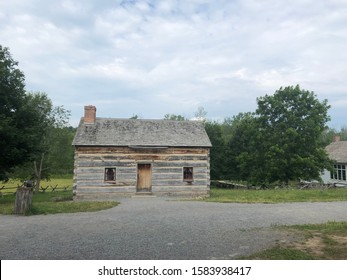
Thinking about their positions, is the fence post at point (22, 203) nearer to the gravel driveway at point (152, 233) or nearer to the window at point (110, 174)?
the gravel driveway at point (152, 233)

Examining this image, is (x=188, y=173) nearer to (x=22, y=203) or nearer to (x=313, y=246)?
(x=22, y=203)

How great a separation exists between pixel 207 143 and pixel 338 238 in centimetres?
1552

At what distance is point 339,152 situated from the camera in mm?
38156

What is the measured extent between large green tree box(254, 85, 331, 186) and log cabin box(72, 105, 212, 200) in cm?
934

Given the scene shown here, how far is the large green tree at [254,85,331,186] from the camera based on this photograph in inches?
1122

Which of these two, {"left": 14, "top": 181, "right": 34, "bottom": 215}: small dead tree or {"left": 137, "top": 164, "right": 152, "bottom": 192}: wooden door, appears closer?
{"left": 14, "top": 181, "right": 34, "bottom": 215}: small dead tree

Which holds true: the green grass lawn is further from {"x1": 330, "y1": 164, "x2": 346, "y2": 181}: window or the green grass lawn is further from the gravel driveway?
{"x1": 330, "y1": 164, "x2": 346, "y2": 181}: window

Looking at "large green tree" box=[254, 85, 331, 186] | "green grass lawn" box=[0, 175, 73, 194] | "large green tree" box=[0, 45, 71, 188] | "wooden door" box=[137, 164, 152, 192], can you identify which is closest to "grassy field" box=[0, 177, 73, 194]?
"green grass lawn" box=[0, 175, 73, 194]

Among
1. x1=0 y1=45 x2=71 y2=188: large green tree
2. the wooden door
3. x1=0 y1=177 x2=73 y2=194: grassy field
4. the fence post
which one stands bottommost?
x1=0 y1=177 x2=73 y2=194: grassy field

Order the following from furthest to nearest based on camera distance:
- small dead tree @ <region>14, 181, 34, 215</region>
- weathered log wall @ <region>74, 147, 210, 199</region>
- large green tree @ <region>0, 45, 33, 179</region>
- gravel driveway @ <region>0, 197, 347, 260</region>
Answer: weathered log wall @ <region>74, 147, 210, 199</region>
large green tree @ <region>0, 45, 33, 179</region>
small dead tree @ <region>14, 181, 34, 215</region>
gravel driveway @ <region>0, 197, 347, 260</region>

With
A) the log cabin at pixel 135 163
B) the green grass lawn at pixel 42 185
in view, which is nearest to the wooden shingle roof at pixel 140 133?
the log cabin at pixel 135 163

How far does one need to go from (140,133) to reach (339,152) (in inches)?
1077


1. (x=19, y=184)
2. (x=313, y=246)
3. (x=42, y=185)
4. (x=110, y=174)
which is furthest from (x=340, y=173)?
→ (x=19, y=184)
